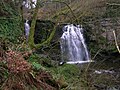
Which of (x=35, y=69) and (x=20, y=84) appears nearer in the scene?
(x=20, y=84)

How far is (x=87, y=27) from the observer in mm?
18641

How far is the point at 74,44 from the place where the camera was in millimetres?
18656

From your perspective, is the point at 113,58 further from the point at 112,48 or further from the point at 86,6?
the point at 86,6

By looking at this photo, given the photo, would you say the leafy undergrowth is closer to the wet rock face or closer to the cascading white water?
the cascading white water

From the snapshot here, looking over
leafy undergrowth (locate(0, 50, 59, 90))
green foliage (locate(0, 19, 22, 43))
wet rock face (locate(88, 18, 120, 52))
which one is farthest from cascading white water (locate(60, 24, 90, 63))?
leafy undergrowth (locate(0, 50, 59, 90))

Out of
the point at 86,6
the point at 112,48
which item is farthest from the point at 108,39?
the point at 86,6

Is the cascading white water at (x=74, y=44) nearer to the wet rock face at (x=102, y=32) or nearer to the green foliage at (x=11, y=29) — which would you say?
the wet rock face at (x=102, y=32)

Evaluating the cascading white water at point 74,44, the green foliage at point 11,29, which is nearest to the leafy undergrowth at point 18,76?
the green foliage at point 11,29

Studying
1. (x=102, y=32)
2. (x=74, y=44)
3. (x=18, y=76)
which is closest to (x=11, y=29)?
(x=18, y=76)

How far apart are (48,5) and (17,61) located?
8.57 meters

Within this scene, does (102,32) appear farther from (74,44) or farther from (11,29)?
(11,29)

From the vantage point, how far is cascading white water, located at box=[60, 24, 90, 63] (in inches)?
708

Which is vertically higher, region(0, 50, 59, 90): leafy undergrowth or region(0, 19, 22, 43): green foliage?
region(0, 19, 22, 43): green foliage

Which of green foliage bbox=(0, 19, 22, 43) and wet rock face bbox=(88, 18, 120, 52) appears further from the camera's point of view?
wet rock face bbox=(88, 18, 120, 52)
